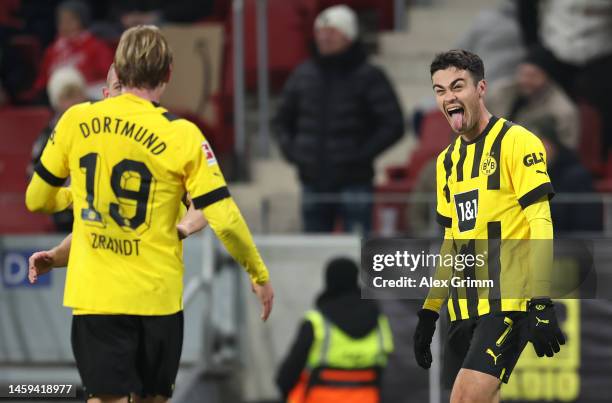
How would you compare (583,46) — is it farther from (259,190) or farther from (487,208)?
(487,208)

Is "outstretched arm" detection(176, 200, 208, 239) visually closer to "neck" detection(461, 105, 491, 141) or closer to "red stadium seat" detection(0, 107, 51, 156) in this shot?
"neck" detection(461, 105, 491, 141)

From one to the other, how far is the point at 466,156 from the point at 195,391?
14.9 ft

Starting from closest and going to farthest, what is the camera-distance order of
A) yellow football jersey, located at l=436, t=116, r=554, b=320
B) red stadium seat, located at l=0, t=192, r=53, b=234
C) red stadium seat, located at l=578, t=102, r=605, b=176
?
yellow football jersey, located at l=436, t=116, r=554, b=320
red stadium seat, located at l=0, t=192, r=53, b=234
red stadium seat, located at l=578, t=102, r=605, b=176

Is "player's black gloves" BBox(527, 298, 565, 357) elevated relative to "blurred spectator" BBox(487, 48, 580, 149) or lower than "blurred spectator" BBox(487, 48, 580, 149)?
lower

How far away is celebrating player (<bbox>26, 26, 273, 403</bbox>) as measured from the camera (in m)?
5.56

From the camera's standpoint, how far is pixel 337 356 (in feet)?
28.1

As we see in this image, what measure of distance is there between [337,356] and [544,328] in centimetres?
319

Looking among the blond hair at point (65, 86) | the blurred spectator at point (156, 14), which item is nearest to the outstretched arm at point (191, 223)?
the blond hair at point (65, 86)

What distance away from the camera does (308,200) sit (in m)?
10.2

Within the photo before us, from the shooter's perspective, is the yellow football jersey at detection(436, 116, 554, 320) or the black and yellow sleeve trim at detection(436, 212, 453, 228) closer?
the yellow football jersey at detection(436, 116, 554, 320)

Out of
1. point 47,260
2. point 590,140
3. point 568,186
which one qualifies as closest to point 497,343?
point 47,260

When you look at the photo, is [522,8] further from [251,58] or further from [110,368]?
[110,368]

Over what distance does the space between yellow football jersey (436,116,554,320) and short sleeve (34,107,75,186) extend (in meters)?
1.59

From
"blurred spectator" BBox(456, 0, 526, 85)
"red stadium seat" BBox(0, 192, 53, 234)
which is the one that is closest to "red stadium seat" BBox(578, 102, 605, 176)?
"blurred spectator" BBox(456, 0, 526, 85)
